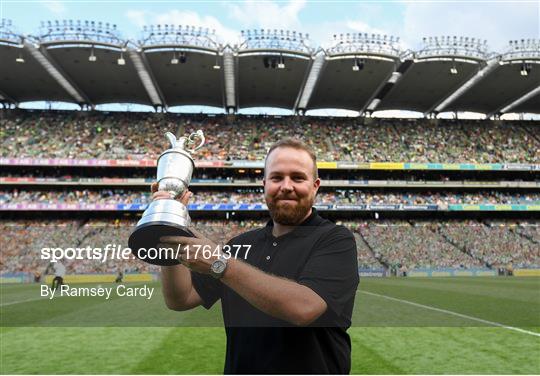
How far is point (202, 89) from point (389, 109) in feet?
68.1

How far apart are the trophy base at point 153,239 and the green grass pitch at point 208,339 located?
5.35 m

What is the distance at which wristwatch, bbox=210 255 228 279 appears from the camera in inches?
57.0

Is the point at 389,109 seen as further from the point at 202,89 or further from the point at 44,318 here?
the point at 44,318

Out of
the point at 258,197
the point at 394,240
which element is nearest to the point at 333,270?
the point at 394,240

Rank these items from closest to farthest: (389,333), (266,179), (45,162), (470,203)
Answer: (266,179)
(389,333)
(45,162)
(470,203)

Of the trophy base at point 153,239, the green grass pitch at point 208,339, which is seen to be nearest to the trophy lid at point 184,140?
the trophy base at point 153,239

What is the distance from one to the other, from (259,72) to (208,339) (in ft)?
105

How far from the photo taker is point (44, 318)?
11.5 metres

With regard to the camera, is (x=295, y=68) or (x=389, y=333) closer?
(x=389, y=333)

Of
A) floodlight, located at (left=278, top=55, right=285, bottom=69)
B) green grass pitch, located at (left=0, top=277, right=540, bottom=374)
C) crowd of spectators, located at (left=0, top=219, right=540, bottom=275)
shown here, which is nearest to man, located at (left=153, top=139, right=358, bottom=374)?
green grass pitch, located at (left=0, top=277, right=540, bottom=374)

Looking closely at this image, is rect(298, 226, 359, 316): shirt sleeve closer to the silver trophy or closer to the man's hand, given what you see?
the man's hand

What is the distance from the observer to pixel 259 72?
37.8 metres

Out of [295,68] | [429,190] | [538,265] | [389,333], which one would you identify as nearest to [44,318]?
[389,333]

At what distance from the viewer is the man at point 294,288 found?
168cm
